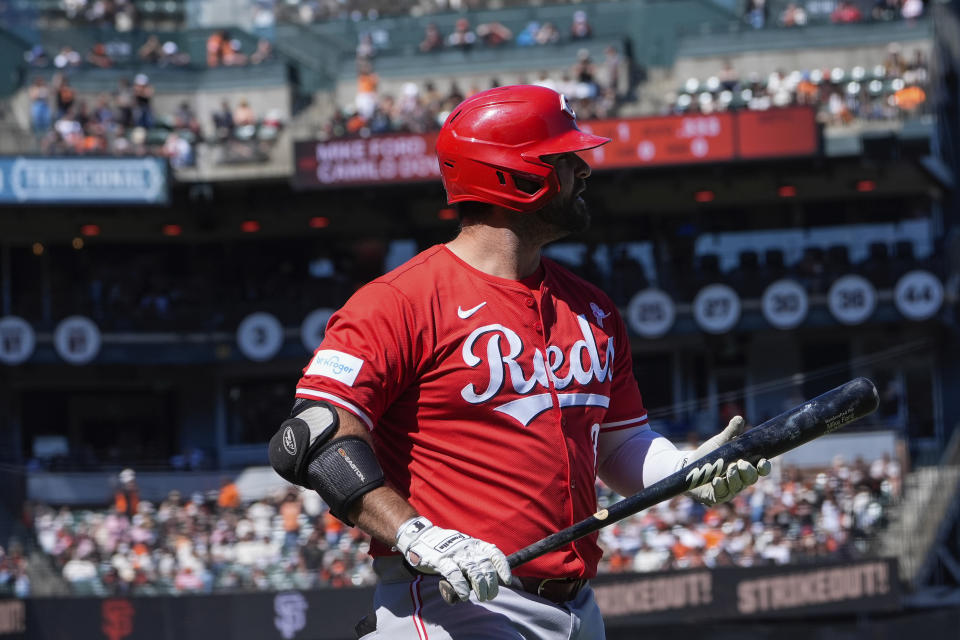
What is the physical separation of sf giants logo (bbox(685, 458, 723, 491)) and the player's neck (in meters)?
0.70

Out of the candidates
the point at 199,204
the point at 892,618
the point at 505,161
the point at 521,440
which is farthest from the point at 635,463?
the point at 199,204

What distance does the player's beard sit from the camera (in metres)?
3.65

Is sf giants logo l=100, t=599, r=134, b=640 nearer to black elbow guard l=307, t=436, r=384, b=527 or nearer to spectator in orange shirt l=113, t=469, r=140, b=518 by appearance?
spectator in orange shirt l=113, t=469, r=140, b=518

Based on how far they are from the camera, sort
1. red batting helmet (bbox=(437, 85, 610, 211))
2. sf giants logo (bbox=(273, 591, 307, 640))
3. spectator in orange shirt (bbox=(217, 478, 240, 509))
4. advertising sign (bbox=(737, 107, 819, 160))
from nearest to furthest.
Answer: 1. red batting helmet (bbox=(437, 85, 610, 211))
2. sf giants logo (bbox=(273, 591, 307, 640))
3. spectator in orange shirt (bbox=(217, 478, 240, 509))
4. advertising sign (bbox=(737, 107, 819, 160))

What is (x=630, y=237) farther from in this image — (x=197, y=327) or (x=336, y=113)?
(x=197, y=327)

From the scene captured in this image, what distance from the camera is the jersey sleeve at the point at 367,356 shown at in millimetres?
3275

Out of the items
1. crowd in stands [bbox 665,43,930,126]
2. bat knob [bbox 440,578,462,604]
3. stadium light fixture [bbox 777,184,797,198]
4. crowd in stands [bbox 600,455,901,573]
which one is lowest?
crowd in stands [bbox 600,455,901,573]

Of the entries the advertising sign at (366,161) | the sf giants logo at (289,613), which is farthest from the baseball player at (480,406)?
the advertising sign at (366,161)

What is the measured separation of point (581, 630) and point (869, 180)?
2222cm

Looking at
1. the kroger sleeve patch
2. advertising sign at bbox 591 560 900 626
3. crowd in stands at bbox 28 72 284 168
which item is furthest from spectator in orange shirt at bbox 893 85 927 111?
the kroger sleeve patch

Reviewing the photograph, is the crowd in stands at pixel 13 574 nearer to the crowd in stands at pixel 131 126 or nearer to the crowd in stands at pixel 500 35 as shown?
the crowd in stands at pixel 131 126

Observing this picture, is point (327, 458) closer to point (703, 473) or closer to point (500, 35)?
point (703, 473)

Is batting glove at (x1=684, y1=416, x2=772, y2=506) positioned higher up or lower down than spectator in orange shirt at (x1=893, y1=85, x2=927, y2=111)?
higher up

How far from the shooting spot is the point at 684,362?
25.2m
